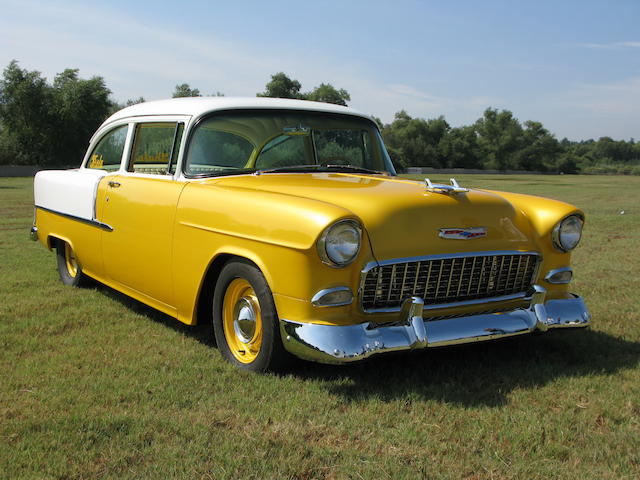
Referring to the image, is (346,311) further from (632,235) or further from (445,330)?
(632,235)

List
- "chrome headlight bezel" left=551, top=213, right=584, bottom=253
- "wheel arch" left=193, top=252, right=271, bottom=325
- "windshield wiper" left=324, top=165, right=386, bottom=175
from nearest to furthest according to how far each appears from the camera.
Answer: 1. "wheel arch" left=193, top=252, right=271, bottom=325
2. "chrome headlight bezel" left=551, top=213, right=584, bottom=253
3. "windshield wiper" left=324, top=165, right=386, bottom=175

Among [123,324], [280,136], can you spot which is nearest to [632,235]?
[280,136]

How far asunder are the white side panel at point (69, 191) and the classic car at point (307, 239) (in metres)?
0.06

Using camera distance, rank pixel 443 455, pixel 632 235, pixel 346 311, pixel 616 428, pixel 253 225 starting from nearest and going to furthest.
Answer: pixel 443 455 < pixel 616 428 < pixel 346 311 < pixel 253 225 < pixel 632 235

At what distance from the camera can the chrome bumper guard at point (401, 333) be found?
3002 millimetres

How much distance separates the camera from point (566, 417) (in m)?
2.95

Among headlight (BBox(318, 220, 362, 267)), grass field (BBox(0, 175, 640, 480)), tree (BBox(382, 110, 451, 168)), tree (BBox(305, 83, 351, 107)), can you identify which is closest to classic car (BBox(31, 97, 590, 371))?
headlight (BBox(318, 220, 362, 267))

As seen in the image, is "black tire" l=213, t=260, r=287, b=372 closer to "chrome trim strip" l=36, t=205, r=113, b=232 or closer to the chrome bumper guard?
the chrome bumper guard

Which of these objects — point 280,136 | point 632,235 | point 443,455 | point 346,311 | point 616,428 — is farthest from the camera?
point 632,235

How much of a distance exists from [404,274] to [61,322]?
267 centimetres

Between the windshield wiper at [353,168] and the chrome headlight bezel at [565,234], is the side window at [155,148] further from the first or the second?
the chrome headlight bezel at [565,234]

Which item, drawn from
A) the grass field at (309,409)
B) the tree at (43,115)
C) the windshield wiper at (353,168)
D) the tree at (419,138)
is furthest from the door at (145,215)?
the tree at (419,138)

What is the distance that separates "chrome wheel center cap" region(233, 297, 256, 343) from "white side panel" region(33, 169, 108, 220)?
1.94 metres

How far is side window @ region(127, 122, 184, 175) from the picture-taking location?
4324 mm
